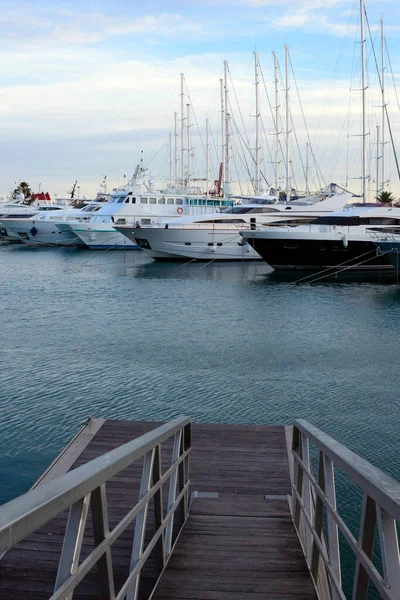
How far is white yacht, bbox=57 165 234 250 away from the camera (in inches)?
2148

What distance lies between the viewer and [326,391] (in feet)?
45.8

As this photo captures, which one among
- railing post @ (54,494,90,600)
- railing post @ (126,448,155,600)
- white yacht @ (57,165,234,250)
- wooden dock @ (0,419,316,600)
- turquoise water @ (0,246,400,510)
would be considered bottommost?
turquoise water @ (0,246,400,510)

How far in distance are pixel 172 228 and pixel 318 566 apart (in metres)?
39.9

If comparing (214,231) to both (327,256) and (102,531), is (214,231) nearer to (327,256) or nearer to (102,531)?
(327,256)

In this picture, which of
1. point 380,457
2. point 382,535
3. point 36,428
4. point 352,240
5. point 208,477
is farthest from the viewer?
point 352,240

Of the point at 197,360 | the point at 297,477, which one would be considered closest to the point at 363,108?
the point at 197,360

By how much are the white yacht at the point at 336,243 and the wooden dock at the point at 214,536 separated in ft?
92.1

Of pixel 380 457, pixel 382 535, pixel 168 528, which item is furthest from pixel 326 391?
pixel 382 535

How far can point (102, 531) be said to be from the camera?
236 cm

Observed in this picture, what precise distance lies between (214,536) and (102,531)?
9.38ft

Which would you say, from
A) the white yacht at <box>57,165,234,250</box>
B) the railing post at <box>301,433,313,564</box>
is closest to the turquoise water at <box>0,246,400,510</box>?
the railing post at <box>301,433,313,564</box>

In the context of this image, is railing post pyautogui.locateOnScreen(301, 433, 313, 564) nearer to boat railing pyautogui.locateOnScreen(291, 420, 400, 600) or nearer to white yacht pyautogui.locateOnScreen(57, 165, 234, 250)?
boat railing pyautogui.locateOnScreen(291, 420, 400, 600)

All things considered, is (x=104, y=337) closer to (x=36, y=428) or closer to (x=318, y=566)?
(x=36, y=428)

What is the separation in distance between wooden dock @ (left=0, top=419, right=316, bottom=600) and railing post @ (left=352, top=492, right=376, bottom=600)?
1.34 metres
